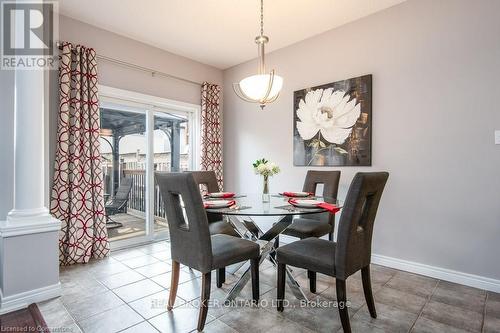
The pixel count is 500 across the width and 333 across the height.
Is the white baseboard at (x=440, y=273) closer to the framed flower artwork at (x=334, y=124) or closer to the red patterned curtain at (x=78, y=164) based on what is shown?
the framed flower artwork at (x=334, y=124)

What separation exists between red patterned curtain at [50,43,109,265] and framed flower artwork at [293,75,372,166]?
245cm

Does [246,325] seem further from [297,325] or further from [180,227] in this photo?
[180,227]

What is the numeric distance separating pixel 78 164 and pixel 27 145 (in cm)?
75

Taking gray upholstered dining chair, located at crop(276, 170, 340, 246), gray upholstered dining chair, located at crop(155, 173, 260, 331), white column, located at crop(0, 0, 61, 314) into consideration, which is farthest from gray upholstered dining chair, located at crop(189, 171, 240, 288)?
white column, located at crop(0, 0, 61, 314)

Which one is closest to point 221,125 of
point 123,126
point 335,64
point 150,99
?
point 150,99

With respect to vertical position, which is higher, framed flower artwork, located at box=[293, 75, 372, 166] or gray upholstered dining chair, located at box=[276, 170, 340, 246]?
framed flower artwork, located at box=[293, 75, 372, 166]

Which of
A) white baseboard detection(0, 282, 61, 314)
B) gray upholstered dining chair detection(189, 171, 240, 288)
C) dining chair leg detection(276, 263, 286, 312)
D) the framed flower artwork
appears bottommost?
white baseboard detection(0, 282, 61, 314)

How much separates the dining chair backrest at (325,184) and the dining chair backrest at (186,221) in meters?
1.47

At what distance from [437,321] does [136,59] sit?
4.07 metres

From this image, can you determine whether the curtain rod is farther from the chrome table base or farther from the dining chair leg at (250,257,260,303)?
the dining chair leg at (250,257,260,303)

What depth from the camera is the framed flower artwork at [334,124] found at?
3.01m

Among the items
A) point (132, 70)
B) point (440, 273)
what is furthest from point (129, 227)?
point (440, 273)

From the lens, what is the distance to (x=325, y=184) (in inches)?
117

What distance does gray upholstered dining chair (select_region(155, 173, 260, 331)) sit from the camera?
5.67 ft
